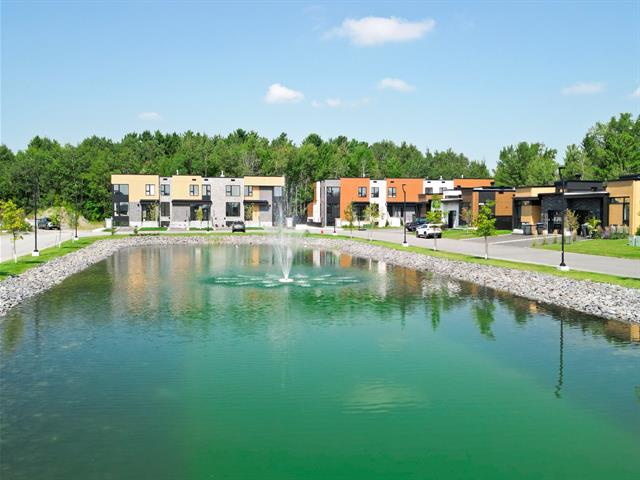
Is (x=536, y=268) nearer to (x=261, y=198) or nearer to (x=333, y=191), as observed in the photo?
(x=333, y=191)

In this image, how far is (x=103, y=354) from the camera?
2166 cm

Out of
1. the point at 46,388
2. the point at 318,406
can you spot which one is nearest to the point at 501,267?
the point at 318,406

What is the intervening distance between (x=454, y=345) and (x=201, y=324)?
439 inches

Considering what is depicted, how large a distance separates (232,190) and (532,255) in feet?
228

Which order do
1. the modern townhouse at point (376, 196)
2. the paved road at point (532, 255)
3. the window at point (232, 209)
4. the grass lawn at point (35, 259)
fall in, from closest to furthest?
the grass lawn at point (35, 259) < the paved road at point (532, 255) < the window at point (232, 209) < the modern townhouse at point (376, 196)

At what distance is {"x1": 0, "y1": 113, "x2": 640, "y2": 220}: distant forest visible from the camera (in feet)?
409

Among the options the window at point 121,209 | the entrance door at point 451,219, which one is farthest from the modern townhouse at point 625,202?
the window at point 121,209

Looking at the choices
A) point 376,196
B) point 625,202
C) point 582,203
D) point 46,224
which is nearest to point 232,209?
point 376,196

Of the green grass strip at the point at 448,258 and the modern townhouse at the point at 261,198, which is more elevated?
the modern townhouse at the point at 261,198

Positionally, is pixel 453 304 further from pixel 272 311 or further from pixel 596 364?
pixel 596 364

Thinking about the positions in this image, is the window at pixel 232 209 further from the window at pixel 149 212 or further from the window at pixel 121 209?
the window at pixel 121 209

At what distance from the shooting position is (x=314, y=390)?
58.7 ft

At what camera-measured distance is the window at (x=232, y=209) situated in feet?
366

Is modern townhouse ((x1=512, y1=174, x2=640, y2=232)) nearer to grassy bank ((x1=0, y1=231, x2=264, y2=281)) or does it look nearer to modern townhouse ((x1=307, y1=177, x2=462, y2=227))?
modern townhouse ((x1=307, y1=177, x2=462, y2=227))
